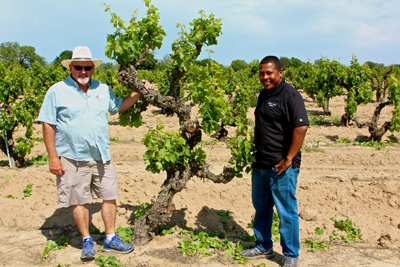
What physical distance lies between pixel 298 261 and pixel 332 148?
6.70 m

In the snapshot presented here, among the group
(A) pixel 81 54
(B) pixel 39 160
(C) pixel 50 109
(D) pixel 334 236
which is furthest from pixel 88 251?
(B) pixel 39 160

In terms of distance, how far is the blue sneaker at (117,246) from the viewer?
364 centimetres

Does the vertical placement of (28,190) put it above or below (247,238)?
above

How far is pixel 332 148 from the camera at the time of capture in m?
9.42

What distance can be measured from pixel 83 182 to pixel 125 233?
1.03m

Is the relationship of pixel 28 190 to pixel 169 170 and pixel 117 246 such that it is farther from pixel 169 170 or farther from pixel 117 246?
pixel 169 170

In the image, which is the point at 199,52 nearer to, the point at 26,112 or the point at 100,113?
the point at 100,113

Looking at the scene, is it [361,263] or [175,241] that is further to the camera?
[175,241]

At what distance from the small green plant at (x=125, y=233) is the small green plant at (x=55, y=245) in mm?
637

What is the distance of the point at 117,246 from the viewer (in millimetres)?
3646

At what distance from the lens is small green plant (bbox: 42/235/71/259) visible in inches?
143

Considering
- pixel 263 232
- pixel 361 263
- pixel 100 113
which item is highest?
pixel 100 113

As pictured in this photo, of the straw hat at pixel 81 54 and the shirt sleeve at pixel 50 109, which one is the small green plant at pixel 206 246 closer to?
the shirt sleeve at pixel 50 109

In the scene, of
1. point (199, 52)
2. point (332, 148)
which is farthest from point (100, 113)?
point (332, 148)
